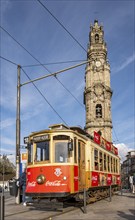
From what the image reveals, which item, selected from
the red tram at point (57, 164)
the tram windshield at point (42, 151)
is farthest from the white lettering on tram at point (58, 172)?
the tram windshield at point (42, 151)

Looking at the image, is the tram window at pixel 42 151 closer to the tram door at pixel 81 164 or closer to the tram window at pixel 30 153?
the tram window at pixel 30 153

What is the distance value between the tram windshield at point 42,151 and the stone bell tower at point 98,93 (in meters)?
57.0

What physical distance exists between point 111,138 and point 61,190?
6064 cm

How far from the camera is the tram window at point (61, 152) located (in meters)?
13.1

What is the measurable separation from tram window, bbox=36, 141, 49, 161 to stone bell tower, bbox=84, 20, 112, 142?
5702 centimetres

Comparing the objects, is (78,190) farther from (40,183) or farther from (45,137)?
(45,137)

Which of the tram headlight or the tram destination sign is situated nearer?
the tram headlight

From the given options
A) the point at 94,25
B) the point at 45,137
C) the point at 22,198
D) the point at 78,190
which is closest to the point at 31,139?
the point at 45,137

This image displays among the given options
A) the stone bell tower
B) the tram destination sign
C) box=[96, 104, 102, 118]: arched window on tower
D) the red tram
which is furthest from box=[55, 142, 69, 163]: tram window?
box=[96, 104, 102, 118]: arched window on tower

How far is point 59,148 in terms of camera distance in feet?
43.7

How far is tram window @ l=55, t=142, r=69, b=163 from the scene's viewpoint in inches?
516

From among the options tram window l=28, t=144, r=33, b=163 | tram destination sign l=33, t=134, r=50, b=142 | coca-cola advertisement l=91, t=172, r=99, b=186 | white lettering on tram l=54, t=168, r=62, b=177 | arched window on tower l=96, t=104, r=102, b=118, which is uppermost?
arched window on tower l=96, t=104, r=102, b=118

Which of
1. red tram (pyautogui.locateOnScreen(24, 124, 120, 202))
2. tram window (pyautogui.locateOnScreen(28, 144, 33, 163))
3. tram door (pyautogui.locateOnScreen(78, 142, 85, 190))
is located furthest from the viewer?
tram door (pyautogui.locateOnScreen(78, 142, 85, 190))

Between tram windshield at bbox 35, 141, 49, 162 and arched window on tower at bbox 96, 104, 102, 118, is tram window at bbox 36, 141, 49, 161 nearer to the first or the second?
tram windshield at bbox 35, 141, 49, 162
